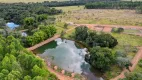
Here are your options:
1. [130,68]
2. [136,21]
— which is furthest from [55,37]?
[136,21]

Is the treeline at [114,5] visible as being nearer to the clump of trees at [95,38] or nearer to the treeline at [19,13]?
the treeline at [19,13]

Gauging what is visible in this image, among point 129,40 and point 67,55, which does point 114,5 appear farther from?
point 67,55

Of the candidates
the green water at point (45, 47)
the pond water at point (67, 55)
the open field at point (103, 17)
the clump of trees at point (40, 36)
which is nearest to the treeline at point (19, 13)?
the open field at point (103, 17)

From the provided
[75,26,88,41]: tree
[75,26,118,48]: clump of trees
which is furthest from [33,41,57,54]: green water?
[75,26,88,41]: tree

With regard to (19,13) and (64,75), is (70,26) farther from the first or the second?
(64,75)

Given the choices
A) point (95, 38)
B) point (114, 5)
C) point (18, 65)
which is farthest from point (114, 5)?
point (18, 65)

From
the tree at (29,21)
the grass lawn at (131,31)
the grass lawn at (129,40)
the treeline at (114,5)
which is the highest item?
the treeline at (114,5)

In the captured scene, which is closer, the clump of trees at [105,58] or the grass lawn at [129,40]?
the clump of trees at [105,58]

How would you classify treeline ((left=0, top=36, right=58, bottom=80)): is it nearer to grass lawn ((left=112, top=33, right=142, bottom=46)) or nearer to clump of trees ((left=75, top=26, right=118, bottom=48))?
clump of trees ((left=75, top=26, right=118, bottom=48))
